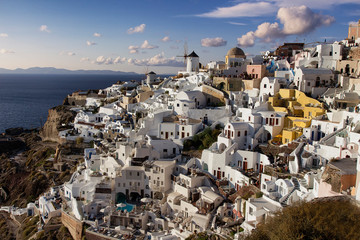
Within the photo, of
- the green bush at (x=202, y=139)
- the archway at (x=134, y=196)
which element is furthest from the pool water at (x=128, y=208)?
the green bush at (x=202, y=139)

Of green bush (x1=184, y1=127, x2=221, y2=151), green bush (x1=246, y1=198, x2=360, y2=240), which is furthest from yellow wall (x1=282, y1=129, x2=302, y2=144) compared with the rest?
green bush (x1=246, y1=198, x2=360, y2=240)

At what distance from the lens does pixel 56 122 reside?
159 ft

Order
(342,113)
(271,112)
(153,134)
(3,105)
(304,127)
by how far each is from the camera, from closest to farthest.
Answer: (342,113) → (304,127) → (271,112) → (153,134) → (3,105)

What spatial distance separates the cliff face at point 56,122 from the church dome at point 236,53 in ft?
81.6

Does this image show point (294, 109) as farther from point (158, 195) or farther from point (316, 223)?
point (316, 223)

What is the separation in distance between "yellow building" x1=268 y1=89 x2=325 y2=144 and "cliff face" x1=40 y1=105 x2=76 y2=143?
99.2 feet

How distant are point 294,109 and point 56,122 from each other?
35.4m

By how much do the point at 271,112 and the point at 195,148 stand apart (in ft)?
23.1

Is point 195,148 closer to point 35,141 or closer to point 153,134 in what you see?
point 153,134

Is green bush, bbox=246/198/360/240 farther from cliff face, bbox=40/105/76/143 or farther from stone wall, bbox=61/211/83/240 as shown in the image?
cliff face, bbox=40/105/76/143

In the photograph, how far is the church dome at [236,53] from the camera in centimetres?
4141

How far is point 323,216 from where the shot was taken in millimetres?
12109

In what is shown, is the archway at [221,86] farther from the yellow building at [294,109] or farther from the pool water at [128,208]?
the pool water at [128,208]

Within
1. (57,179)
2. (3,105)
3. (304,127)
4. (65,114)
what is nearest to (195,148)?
(304,127)
